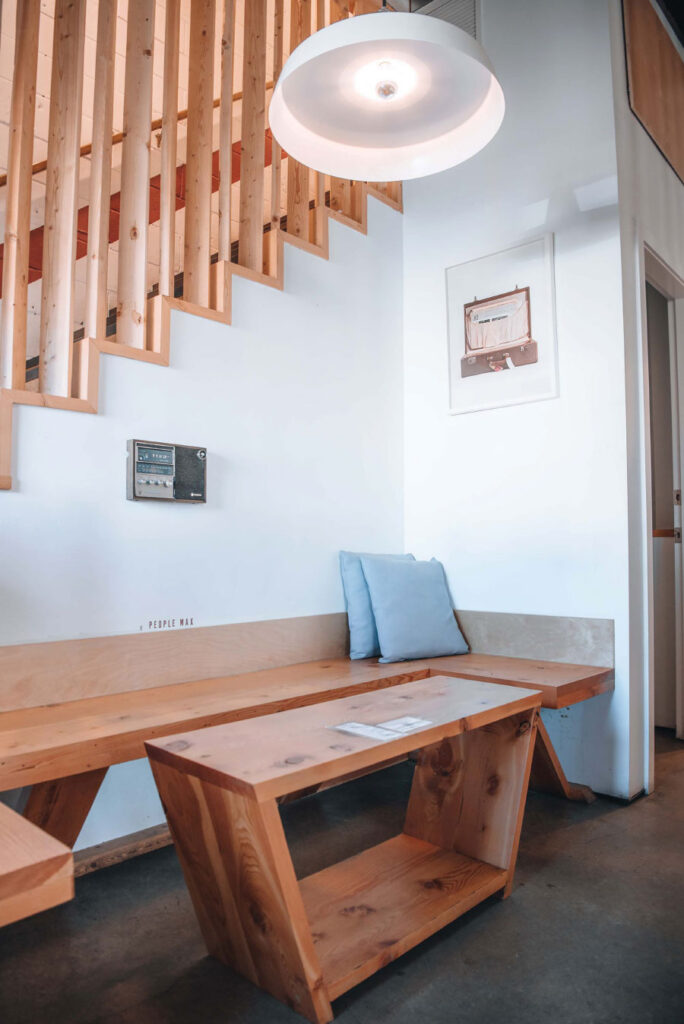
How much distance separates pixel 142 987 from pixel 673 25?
15.3 feet

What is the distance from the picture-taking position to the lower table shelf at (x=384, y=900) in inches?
59.2

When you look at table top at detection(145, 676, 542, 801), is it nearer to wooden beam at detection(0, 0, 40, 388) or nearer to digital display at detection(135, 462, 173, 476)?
digital display at detection(135, 462, 173, 476)

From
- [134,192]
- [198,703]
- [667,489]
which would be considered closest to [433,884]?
[198,703]

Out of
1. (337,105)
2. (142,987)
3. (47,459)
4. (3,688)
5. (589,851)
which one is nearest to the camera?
(142,987)

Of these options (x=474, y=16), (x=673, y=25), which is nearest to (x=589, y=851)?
(x=474, y=16)

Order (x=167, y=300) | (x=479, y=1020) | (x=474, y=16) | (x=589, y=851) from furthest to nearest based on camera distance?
Result: (x=474, y=16)
(x=167, y=300)
(x=589, y=851)
(x=479, y=1020)

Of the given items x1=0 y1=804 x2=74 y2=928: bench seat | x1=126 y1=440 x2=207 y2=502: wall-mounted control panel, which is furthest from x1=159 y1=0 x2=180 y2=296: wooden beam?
x1=0 y1=804 x2=74 y2=928: bench seat

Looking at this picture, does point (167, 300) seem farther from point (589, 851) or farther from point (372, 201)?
point (589, 851)

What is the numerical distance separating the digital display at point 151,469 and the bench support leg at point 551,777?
5.33 feet

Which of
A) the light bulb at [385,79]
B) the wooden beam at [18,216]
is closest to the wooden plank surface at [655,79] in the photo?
the light bulb at [385,79]

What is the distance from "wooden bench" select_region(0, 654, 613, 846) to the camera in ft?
5.24

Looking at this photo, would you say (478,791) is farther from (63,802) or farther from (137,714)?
(63,802)

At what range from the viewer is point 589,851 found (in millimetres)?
2203

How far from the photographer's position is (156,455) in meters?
2.29
